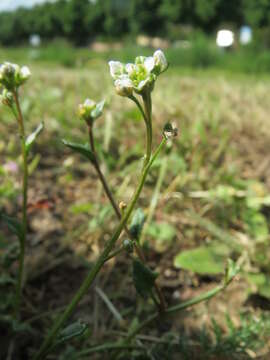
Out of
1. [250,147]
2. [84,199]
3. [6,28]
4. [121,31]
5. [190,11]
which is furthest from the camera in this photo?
[6,28]

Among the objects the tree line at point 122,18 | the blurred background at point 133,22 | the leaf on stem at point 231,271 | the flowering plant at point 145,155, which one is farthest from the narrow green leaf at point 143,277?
the tree line at point 122,18

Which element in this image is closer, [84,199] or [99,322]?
[99,322]

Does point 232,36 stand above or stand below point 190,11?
below

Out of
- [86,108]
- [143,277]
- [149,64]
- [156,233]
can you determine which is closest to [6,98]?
[86,108]

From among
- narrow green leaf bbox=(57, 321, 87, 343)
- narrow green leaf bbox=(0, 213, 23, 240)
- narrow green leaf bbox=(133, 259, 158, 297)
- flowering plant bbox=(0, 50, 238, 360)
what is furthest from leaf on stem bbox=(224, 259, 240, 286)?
narrow green leaf bbox=(0, 213, 23, 240)

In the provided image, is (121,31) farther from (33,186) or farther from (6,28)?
(33,186)

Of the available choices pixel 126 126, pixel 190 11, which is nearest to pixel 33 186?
pixel 126 126

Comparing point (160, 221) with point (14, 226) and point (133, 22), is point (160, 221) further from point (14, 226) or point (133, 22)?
point (133, 22)
